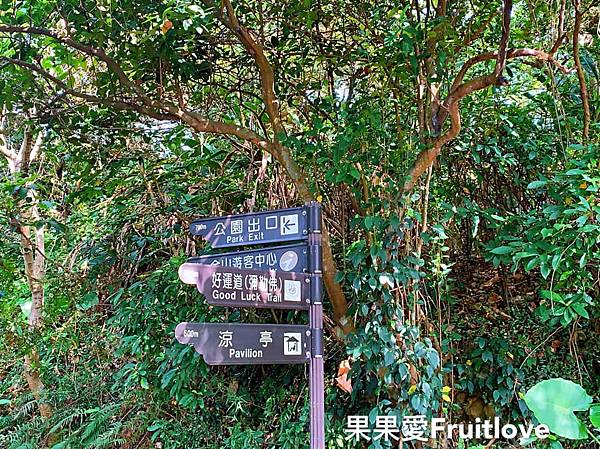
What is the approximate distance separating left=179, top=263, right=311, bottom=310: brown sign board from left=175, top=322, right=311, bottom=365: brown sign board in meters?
0.08

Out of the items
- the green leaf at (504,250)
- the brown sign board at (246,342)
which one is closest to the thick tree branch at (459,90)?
the green leaf at (504,250)

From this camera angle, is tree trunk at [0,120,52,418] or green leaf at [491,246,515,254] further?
tree trunk at [0,120,52,418]

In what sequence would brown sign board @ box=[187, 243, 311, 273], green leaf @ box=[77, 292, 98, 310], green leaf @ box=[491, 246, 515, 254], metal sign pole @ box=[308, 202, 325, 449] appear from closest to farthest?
1. metal sign pole @ box=[308, 202, 325, 449]
2. brown sign board @ box=[187, 243, 311, 273]
3. green leaf @ box=[491, 246, 515, 254]
4. green leaf @ box=[77, 292, 98, 310]

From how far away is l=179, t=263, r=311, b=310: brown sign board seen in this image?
70.6 inches

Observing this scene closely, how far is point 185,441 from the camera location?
10.5 feet

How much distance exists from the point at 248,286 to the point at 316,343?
0.34 metres

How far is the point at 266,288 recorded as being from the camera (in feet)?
6.38

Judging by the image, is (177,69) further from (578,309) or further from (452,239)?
(578,309)

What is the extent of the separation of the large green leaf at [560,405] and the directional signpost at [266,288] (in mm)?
710

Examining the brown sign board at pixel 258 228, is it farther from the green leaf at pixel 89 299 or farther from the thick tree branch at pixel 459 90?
the green leaf at pixel 89 299

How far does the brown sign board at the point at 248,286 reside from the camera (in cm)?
179

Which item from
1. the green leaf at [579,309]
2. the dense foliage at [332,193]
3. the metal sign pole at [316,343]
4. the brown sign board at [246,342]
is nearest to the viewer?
the brown sign board at [246,342]

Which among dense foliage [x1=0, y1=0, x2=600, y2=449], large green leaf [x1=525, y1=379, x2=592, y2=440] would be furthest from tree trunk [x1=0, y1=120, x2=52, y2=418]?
large green leaf [x1=525, y1=379, x2=592, y2=440]

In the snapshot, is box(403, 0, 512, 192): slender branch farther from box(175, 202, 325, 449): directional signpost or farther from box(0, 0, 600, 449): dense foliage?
box(175, 202, 325, 449): directional signpost
